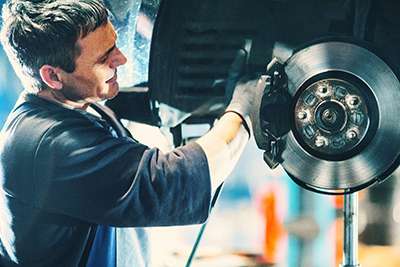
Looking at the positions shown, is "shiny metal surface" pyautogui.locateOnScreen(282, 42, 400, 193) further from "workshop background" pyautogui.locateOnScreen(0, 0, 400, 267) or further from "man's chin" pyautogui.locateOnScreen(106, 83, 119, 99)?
"man's chin" pyautogui.locateOnScreen(106, 83, 119, 99)

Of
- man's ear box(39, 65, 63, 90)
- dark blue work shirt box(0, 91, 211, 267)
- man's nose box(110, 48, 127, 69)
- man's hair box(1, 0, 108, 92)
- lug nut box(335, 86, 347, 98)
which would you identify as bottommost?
dark blue work shirt box(0, 91, 211, 267)

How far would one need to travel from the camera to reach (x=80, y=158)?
1588mm

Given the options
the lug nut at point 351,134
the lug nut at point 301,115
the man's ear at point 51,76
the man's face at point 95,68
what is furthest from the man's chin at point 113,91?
the lug nut at point 351,134

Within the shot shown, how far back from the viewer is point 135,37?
1719mm

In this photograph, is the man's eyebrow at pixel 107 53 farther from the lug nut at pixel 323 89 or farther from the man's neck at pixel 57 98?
the lug nut at pixel 323 89

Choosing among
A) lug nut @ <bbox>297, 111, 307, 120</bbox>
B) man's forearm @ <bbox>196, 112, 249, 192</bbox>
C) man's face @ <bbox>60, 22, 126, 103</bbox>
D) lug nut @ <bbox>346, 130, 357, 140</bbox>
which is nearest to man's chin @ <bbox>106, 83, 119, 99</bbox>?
man's face @ <bbox>60, 22, 126, 103</bbox>

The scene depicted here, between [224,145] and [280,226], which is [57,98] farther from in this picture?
[280,226]

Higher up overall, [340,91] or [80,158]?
[340,91]

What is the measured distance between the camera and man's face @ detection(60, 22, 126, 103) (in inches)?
65.7

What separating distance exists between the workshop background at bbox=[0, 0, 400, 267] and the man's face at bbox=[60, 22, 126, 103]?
0.33m

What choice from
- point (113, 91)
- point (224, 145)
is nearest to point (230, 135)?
point (224, 145)

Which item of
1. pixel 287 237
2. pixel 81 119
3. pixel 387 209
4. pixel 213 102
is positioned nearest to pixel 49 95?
pixel 81 119

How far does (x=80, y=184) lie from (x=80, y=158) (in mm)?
54

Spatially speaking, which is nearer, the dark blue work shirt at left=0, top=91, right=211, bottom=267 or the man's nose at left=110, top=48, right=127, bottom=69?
the dark blue work shirt at left=0, top=91, right=211, bottom=267
